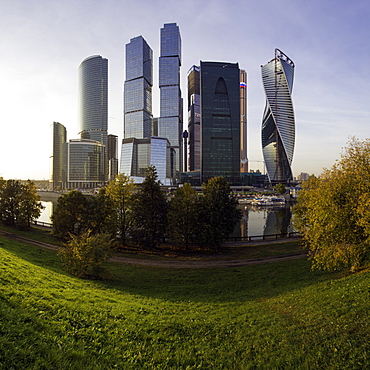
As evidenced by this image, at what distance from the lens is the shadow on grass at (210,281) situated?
514 inches

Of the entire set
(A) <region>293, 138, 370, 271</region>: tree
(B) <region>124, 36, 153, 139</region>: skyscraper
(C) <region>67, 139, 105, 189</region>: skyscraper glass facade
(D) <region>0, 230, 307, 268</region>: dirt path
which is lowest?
(D) <region>0, 230, 307, 268</region>: dirt path

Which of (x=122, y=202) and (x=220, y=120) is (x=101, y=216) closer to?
(x=122, y=202)

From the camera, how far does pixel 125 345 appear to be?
656 cm

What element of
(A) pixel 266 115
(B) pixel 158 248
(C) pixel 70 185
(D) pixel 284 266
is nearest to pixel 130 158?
(C) pixel 70 185

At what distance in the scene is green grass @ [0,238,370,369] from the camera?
5.63 meters

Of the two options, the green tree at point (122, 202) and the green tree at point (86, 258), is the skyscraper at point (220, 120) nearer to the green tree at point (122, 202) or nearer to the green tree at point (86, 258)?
the green tree at point (122, 202)

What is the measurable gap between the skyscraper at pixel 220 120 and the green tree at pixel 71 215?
133025mm

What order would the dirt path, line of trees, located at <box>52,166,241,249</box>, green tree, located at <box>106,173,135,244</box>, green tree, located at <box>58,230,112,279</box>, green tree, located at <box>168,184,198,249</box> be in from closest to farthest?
green tree, located at <box>58,230,112,279</box>, the dirt path, green tree, located at <box>168,184,198,249</box>, line of trees, located at <box>52,166,241,249</box>, green tree, located at <box>106,173,135,244</box>

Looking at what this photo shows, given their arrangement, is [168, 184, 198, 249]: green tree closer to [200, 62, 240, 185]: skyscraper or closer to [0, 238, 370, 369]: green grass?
[0, 238, 370, 369]: green grass

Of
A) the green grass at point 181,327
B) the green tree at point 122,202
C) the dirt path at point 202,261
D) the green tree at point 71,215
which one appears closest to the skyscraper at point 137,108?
the green tree at point 71,215

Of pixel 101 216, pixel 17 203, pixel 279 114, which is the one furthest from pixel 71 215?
pixel 279 114

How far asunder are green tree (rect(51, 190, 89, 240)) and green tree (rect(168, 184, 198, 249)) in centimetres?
1058

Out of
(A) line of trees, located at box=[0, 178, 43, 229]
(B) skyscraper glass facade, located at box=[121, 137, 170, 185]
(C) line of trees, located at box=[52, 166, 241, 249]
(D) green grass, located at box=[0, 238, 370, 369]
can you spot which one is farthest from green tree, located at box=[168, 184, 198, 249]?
(B) skyscraper glass facade, located at box=[121, 137, 170, 185]

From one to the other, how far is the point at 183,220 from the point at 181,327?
19394 mm
